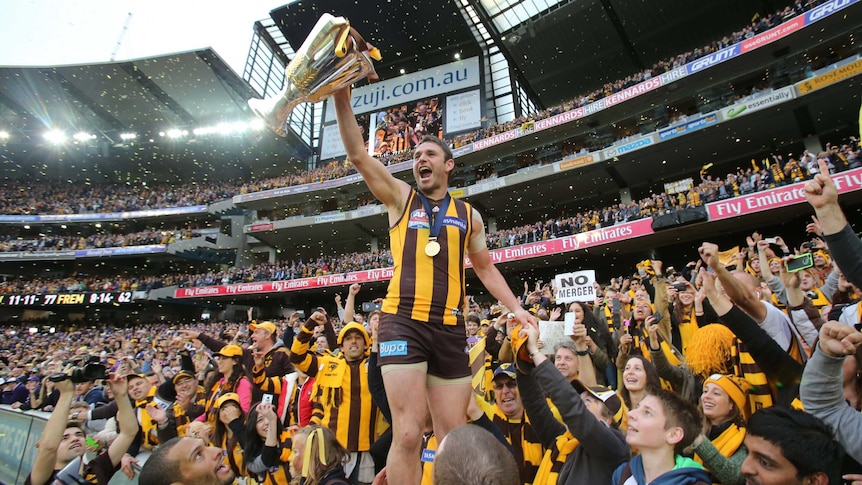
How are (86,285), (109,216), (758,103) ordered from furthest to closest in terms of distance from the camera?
(109,216), (86,285), (758,103)

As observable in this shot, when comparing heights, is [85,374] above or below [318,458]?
above

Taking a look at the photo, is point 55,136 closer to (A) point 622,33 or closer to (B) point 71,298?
(B) point 71,298

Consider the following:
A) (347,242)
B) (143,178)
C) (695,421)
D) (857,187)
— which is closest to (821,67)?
(857,187)

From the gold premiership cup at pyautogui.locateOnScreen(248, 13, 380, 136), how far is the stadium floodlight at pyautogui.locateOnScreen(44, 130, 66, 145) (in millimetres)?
44015

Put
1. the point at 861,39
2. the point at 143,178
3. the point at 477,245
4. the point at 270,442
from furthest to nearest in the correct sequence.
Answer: the point at 143,178
the point at 861,39
the point at 270,442
the point at 477,245

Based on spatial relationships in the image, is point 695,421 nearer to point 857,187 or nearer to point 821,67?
point 857,187

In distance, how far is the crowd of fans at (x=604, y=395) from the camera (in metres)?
2.28

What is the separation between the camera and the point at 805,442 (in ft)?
6.66

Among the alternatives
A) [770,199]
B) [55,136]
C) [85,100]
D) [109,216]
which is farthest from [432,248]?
[55,136]

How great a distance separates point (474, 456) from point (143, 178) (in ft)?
156

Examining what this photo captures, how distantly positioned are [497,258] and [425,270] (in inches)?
831

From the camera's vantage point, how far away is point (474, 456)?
1.37 meters

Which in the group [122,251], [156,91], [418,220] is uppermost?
[156,91]

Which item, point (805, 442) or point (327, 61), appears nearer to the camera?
point (805, 442)
